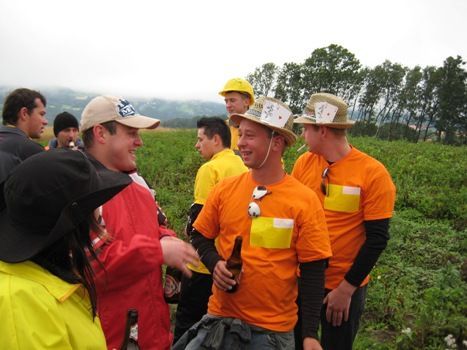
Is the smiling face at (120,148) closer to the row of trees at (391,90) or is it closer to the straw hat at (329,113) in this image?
the straw hat at (329,113)

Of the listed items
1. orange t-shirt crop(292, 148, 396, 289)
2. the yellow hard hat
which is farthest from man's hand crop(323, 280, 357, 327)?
the yellow hard hat

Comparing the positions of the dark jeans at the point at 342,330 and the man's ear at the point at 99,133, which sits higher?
the man's ear at the point at 99,133

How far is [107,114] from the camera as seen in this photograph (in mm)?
2330

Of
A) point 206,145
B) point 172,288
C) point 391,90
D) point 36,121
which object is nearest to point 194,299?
point 172,288

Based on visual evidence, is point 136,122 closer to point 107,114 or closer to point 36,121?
point 107,114

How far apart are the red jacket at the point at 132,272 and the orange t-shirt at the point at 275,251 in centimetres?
42

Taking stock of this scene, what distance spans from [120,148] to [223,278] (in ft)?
3.39

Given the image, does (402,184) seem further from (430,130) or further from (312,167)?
(430,130)

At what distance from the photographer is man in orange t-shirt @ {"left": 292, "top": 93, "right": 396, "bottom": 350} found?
2.78m

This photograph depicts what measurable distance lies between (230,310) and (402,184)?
9.02 meters

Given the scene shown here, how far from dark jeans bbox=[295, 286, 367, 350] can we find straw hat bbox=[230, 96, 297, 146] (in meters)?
1.39

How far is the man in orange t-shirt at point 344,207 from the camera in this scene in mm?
2777

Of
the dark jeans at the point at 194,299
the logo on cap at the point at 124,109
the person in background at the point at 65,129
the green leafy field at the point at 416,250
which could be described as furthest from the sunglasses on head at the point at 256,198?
the person in background at the point at 65,129

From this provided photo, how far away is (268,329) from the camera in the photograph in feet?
7.32
